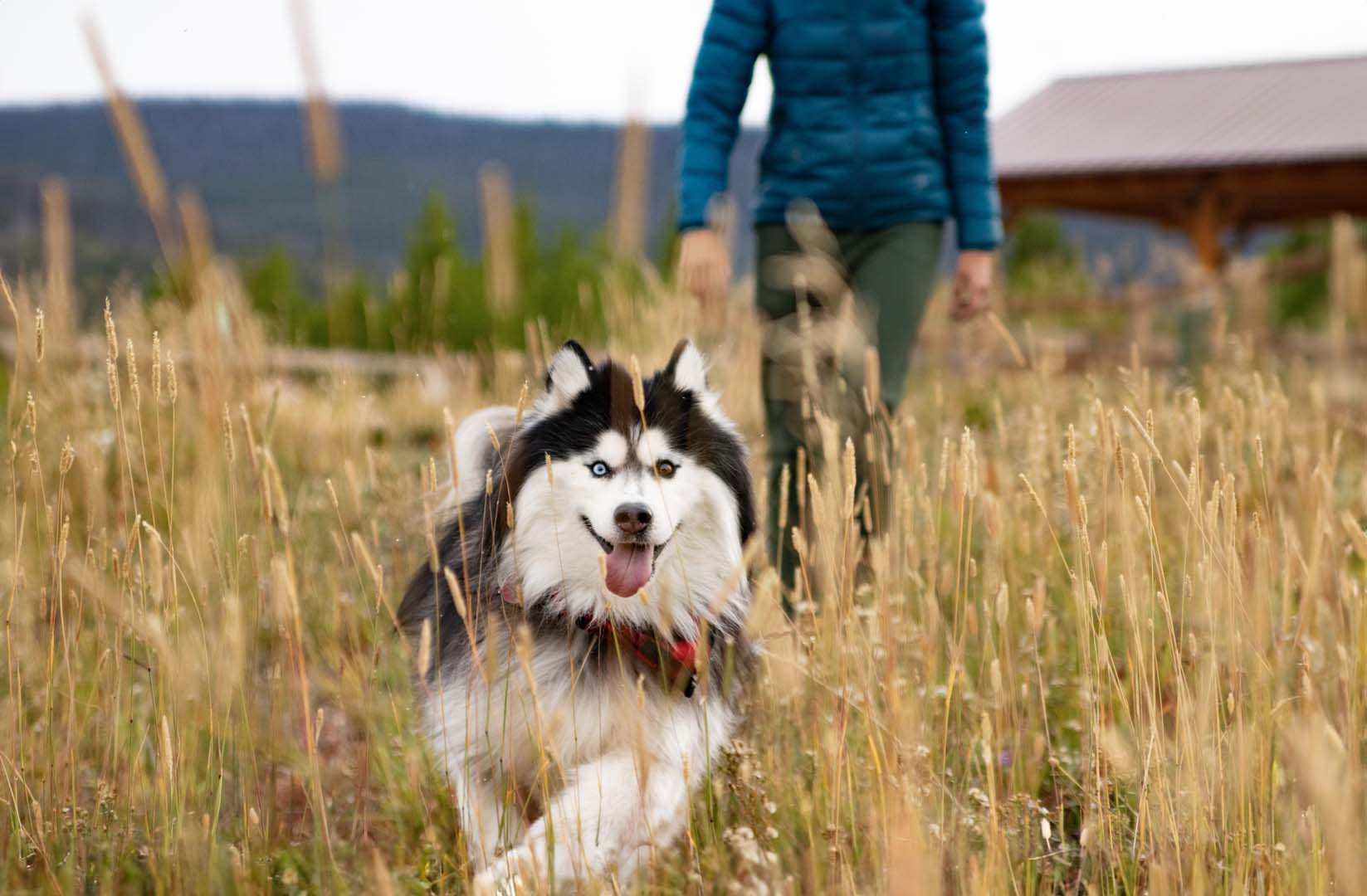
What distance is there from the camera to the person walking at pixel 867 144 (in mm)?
2799

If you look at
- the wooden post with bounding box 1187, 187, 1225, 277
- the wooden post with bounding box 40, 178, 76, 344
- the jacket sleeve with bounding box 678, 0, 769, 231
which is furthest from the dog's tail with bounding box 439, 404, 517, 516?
the wooden post with bounding box 1187, 187, 1225, 277

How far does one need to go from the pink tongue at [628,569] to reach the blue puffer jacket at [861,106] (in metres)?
1.15

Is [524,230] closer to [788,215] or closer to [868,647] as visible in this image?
[788,215]

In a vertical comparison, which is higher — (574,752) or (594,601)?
(594,601)

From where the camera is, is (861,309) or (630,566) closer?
(630,566)

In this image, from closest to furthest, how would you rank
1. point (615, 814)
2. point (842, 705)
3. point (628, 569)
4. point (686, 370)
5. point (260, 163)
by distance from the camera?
1. point (842, 705)
2. point (615, 814)
3. point (628, 569)
4. point (686, 370)
5. point (260, 163)

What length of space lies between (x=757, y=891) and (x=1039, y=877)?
64 centimetres

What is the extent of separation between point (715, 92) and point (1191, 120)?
1691 cm

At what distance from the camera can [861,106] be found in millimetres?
2812

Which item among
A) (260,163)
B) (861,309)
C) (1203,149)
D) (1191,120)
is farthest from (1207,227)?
(260,163)

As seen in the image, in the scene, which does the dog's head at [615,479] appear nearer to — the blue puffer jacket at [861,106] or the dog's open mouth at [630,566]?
the dog's open mouth at [630,566]

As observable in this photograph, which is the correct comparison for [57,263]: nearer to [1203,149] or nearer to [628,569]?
[628,569]

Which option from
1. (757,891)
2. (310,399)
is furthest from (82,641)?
(310,399)

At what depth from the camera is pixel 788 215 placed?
114 inches
